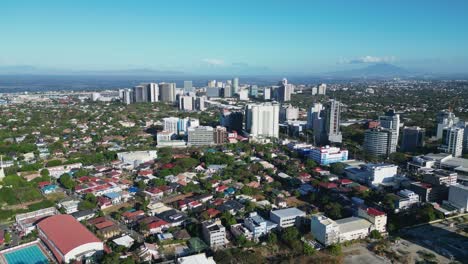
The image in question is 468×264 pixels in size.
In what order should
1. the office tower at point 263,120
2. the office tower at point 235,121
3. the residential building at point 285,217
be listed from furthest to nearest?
the office tower at point 235,121
the office tower at point 263,120
the residential building at point 285,217

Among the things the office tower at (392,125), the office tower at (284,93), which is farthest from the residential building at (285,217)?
the office tower at (284,93)

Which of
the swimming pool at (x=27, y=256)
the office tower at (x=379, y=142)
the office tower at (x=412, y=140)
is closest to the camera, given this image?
the swimming pool at (x=27, y=256)

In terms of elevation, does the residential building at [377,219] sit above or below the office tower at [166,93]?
below

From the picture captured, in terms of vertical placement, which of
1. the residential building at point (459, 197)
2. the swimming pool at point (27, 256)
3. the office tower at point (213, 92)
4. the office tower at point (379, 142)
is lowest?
the swimming pool at point (27, 256)

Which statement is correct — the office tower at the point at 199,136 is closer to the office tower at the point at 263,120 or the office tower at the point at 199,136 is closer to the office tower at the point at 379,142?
the office tower at the point at 263,120

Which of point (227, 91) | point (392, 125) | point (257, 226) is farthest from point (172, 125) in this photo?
point (227, 91)

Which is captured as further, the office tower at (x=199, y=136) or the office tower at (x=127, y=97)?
the office tower at (x=127, y=97)

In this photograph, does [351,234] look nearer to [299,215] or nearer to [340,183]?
[299,215]
